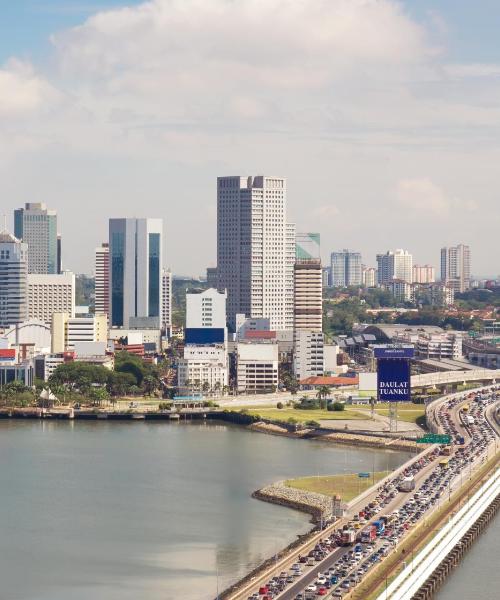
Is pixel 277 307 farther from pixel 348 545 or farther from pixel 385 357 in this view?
pixel 348 545

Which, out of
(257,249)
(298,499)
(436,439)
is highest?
(257,249)

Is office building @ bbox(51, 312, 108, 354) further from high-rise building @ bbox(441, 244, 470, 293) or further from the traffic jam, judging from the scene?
high-rise building @ bbox(441, 244, 470, 293)

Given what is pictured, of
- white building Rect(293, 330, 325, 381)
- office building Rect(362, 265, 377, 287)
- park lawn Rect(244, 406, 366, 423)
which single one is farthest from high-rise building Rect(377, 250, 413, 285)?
park lawn Rect(244, 406, 366, 423)

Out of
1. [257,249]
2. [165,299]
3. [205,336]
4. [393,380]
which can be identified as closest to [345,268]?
[165,299]

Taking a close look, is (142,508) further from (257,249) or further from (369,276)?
(369,276)

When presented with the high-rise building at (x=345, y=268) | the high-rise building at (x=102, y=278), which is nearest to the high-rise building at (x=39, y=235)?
the high-rise building at (x=102, y=278)

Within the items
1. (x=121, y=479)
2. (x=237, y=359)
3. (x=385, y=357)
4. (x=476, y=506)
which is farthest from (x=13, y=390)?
(x=476, y=506)
